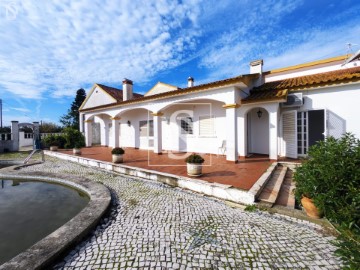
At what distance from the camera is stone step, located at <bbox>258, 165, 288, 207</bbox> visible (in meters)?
4.66

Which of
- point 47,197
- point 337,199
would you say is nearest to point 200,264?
point 337,199

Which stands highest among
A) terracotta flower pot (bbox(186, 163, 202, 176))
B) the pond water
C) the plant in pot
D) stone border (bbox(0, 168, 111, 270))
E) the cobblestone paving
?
the plant in pot

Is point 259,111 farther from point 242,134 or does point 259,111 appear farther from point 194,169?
point 194,169

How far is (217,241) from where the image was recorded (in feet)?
10.6

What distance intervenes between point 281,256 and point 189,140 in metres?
9.60

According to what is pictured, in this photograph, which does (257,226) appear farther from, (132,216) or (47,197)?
(47,197)

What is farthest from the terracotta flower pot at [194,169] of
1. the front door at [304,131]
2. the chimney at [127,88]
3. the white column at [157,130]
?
the chimney at [127,88]

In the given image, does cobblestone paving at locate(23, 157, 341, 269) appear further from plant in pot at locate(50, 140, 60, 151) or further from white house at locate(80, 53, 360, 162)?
plant in pot at locate(50, 140, 60, 151)

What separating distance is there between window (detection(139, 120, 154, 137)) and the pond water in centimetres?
789

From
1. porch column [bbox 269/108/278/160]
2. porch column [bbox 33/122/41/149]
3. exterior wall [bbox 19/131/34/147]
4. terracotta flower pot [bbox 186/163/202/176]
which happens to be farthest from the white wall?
exterior wall [bbox 19/131/34/147]

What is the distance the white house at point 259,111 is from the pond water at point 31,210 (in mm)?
6152

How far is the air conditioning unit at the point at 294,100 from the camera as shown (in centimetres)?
865

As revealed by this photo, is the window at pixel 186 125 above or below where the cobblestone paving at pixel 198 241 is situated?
above

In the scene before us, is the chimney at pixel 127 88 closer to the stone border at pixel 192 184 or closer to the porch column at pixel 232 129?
the stone border at pixel 192 184
